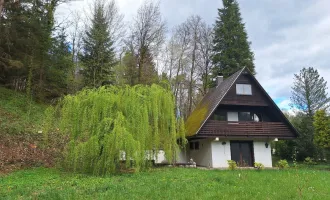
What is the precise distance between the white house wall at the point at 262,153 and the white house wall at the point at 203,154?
10.6 ft

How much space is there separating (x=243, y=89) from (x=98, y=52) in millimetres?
12705

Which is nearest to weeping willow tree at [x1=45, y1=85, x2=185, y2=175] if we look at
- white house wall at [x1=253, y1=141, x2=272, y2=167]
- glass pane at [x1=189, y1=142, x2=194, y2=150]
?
white house wall at [x1=253, y1=141, x2=272, y2=167]

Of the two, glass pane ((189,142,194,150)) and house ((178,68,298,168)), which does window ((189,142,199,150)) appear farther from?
house ((178,68,298,168))

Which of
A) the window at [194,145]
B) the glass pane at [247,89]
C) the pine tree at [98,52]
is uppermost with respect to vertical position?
the pine tree at [98,52]

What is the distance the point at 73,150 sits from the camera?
11.7 metres

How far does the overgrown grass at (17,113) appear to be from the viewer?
15.9m

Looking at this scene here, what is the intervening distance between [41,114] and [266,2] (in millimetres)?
16098

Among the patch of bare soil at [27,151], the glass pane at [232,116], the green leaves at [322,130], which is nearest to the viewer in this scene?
the patch of bare soil at [27,151]

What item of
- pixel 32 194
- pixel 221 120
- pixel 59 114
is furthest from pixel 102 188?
pixel 221 120

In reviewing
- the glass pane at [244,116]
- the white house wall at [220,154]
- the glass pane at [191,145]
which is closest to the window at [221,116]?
the glass pane at [244,116]

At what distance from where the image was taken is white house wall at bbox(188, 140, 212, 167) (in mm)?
19234

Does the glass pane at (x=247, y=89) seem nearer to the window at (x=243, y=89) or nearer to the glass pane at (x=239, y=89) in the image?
the window at (x=243, y=89)

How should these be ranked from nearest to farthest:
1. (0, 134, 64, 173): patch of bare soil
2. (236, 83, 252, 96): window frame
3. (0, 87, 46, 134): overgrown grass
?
(0, 134, 64, 173): patch of bare soil, (0, 87, 46, 134): overgrown grass, (236, 83, 252, 96): window frame

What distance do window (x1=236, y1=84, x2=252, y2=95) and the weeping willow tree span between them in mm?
7648
